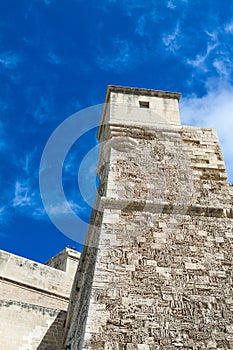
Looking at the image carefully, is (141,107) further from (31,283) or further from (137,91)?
(31,283)

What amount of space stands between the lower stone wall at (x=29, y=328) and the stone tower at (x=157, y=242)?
109cm

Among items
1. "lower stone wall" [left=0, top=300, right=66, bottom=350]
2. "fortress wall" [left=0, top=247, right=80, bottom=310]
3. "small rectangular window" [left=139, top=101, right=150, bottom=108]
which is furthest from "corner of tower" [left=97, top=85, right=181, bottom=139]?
"fortress wall" [left=0, top=247, right=80, bottom=310]

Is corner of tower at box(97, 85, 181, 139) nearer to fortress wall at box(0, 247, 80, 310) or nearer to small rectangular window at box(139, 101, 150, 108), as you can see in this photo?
small rectangular window at box(139, 101, 150, 108)

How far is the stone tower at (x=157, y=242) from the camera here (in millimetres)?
4184

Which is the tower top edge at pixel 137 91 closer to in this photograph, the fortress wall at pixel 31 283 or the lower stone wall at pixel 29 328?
the lower stone wall at pixel 29 328

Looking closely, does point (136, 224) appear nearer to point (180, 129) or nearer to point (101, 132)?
point (180, 129)

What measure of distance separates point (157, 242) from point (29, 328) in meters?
4.00

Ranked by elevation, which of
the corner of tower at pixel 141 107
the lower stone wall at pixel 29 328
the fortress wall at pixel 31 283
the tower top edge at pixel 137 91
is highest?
the tower top edge at pixel 137 91

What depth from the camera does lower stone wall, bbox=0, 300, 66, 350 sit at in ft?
23.4

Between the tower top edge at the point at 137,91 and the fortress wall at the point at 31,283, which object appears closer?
the tower top edge at the point at 137,91

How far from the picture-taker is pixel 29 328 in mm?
7270

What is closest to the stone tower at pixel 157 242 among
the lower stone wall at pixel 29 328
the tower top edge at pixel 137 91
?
the tower top edge at pixel 137 91

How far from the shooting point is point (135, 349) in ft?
12.9

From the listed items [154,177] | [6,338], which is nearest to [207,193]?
[154,177]
